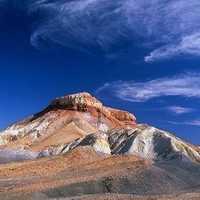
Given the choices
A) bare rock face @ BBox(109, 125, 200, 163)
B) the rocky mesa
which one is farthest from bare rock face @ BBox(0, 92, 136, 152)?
bare rock face @ BBox(109, 125, 200, 163)

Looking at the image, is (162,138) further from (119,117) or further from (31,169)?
(119,117)

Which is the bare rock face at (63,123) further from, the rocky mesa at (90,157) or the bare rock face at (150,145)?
the bare rock face at (150,145)

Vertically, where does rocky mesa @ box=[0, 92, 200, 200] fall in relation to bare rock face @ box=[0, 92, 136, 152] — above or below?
below

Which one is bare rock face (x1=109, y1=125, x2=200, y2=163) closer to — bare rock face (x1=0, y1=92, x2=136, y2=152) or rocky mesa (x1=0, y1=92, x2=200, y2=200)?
rocky mesa (x1=0, y1=92, x2=200, y2=200)

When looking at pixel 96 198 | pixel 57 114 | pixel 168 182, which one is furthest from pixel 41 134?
pixel 96 198

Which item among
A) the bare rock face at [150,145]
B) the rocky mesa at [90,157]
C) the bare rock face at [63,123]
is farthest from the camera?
the bare rock face at [63,123]

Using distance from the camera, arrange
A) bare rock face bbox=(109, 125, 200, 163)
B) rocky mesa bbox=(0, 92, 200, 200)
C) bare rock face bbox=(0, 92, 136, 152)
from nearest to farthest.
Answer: rocky mesa bbox=(0, 92, 200, 200) → bare rock face bbox=(109, 125, 200, 163) → bare rock face bbox=(0, 92, 136, 152)

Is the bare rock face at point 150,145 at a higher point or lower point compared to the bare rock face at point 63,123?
lower

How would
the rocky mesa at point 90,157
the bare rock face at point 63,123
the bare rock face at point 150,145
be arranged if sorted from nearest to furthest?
1. the rocky mesa at point 90,157
2. the bare rock face at point 150,145
3. the bare rock face at point 63,123

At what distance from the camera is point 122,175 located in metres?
33.5

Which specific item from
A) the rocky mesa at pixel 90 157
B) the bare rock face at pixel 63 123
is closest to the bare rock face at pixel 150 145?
the rocky mesa at pixel 90 157

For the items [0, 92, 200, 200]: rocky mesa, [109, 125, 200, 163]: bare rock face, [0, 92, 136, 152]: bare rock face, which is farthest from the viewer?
[0, 92, 136, 152]: bare rock face

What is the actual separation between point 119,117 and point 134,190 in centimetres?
7186

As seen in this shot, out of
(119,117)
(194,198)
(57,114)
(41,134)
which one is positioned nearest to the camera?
(194,198)
